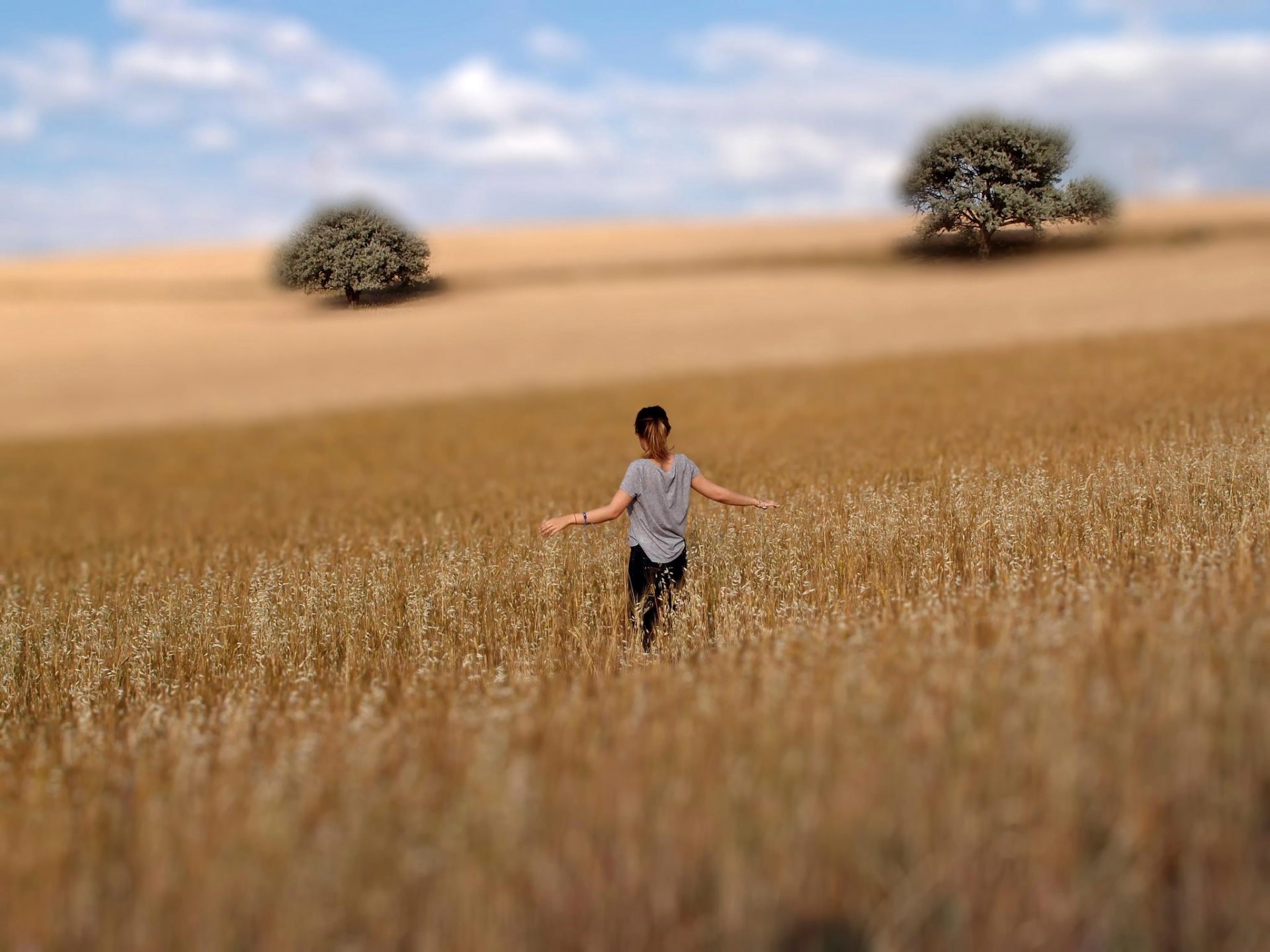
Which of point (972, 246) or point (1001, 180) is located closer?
point (1001, 180)

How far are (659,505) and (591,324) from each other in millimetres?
33641

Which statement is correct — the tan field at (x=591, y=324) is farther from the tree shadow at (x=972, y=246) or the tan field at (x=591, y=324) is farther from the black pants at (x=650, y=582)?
the black pants at (x=650, y=582)

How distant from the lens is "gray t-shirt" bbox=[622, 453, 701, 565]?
296 inches

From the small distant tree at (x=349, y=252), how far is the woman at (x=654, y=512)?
6.29 ft

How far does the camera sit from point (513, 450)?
22.1 meters

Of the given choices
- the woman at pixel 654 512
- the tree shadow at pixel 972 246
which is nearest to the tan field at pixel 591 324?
the tree shadow at pixel 972 246

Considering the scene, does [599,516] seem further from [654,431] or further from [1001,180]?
[1001,180]

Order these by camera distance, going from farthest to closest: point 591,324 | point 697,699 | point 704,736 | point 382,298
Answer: point 591,324 → point 382,298 → point 697,699 → point 704,736

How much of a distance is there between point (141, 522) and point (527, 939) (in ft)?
54.9

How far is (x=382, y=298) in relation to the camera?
748 cm

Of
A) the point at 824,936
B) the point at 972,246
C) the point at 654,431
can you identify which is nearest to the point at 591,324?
the point at 972,246

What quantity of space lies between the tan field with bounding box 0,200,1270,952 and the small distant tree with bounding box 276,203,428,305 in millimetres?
894

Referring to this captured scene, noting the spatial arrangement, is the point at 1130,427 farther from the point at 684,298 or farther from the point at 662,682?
the point at 684,298

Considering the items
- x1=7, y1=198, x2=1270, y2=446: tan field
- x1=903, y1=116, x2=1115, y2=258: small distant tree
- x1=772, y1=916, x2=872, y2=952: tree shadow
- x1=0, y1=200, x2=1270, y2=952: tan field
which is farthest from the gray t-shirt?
x1=7, y1=198, x2=1270, y2=446: tan field
